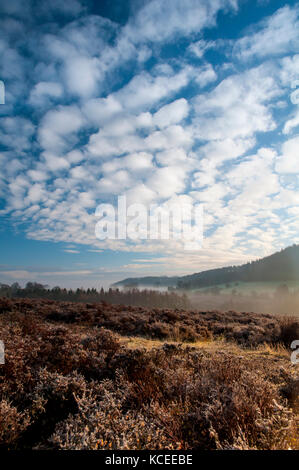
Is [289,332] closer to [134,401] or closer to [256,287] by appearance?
[134,401]

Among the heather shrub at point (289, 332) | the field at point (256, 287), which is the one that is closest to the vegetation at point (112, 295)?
the field at point (256, 287)

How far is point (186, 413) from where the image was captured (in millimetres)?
3496

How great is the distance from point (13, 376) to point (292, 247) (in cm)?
12882

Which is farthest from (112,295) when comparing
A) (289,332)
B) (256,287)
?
(289,332)

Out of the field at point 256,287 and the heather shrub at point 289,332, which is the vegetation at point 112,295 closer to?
the field at point 256,287

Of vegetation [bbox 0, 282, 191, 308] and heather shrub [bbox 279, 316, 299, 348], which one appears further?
vegetation [bbox 0, 282, 191, 308]

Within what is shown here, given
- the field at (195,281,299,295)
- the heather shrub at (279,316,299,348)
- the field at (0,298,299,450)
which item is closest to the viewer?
the field at (0,298,299,450)

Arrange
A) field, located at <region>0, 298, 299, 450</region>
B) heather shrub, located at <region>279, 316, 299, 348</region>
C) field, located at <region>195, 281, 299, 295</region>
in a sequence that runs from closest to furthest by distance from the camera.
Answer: field, located at <region>0, 298, 299, 450</region>, heather shrub, located at <region>279, 316, 299, 348</region>, field, located at <region>195, 281, 299, 295</region>

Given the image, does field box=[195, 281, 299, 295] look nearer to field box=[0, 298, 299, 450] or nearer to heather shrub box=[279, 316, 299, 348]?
heather shrub box=[279, 316, 299, 348]

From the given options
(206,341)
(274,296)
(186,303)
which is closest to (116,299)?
(186,303)

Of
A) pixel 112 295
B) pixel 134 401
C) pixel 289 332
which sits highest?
pixel 134 401

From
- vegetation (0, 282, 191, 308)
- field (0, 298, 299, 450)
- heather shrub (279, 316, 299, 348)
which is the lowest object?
vegetation (0, 282, 191, 308)

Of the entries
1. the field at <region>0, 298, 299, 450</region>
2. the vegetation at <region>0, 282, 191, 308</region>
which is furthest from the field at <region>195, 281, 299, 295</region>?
the field at <region>0, 298, 299, 450</region>

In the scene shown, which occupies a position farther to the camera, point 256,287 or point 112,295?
point 112,295
